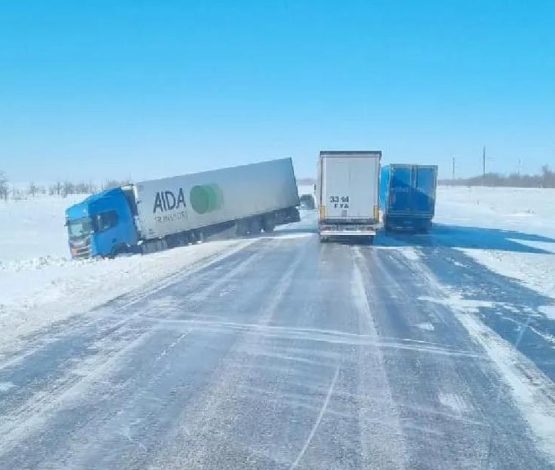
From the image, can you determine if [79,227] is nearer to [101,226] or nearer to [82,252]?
[101,226]

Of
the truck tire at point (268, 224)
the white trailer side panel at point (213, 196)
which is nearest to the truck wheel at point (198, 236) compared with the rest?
the white trailer side panel at point (213, 196)

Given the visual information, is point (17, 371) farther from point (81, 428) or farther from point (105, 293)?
point (105, 293)

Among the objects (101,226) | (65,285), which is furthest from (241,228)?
(65,285)

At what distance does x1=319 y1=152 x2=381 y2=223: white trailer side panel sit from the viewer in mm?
22578

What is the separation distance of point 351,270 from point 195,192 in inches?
582

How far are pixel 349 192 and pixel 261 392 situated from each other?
17306 mm

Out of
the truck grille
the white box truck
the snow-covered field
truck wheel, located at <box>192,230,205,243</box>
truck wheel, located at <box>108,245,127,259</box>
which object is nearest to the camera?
the snow-covered field

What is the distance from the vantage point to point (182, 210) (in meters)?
28.2

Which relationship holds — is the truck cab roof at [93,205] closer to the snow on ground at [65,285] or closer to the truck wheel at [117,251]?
the truck wheel at [117,251]

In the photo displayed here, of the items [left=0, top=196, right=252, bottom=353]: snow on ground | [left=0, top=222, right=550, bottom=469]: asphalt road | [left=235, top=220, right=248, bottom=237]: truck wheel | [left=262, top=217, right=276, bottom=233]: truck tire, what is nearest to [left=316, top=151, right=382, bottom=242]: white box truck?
[left=0, top=196, right=252, bottom=353]: snow on ground

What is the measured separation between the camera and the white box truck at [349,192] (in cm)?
2256

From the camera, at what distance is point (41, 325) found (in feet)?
31.1

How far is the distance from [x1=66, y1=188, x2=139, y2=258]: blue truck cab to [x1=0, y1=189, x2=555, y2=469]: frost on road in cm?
1354

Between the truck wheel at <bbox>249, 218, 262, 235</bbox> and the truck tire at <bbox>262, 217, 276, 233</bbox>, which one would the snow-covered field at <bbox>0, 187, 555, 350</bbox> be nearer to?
the truck wheel at <bbox>249, 218, 262, 235</bbox>
